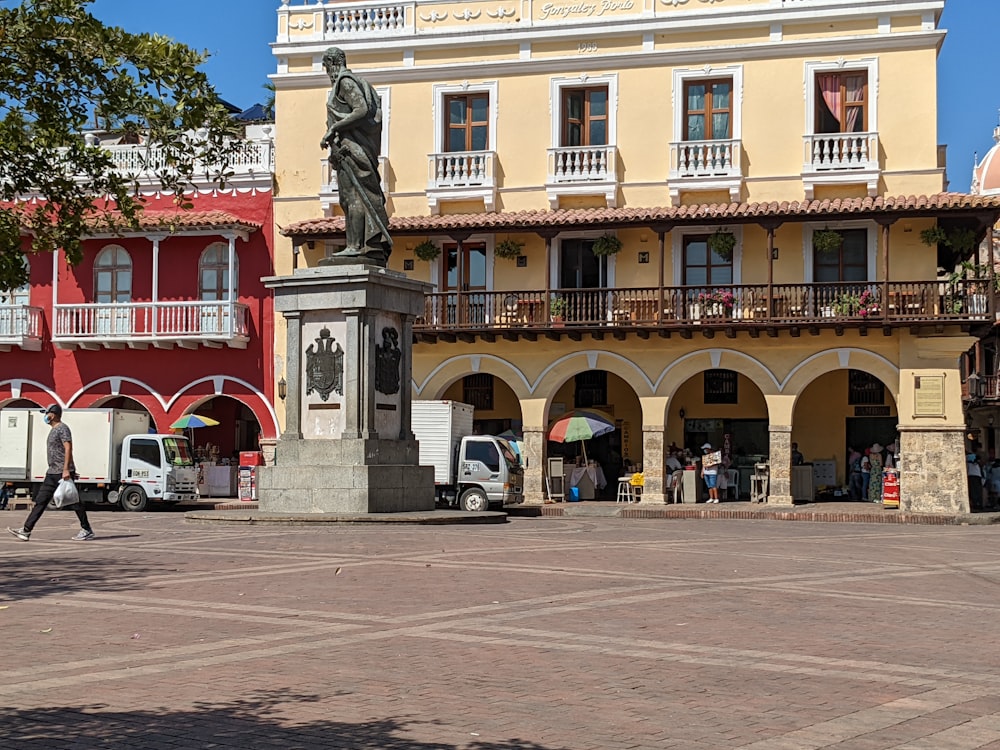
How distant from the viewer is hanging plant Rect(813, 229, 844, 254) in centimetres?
3275

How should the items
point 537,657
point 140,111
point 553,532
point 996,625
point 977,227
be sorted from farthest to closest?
point 977,227 → point 553,532 → point 140,111 → point 996,625 → point 537,657

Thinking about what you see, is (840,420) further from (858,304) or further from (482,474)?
(482,474)

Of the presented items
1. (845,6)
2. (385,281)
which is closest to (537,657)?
(385,281)

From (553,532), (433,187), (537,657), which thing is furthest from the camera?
(433,187)

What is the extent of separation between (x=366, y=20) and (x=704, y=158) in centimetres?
967

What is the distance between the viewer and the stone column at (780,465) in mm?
32812

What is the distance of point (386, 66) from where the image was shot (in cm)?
3638

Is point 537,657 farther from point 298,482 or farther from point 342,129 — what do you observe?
point 342,129

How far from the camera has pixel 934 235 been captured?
32.2m

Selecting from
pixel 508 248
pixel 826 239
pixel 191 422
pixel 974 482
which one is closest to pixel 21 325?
pixel 191 422

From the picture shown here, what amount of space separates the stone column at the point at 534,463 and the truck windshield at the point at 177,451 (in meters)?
8.01

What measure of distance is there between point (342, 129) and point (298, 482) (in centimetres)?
536

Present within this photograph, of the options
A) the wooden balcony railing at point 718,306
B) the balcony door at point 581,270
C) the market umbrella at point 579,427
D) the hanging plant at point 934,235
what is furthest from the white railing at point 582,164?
the hanging plant at point 934,235

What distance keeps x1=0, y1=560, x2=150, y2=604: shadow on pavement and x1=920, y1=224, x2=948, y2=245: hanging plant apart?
903 inches
